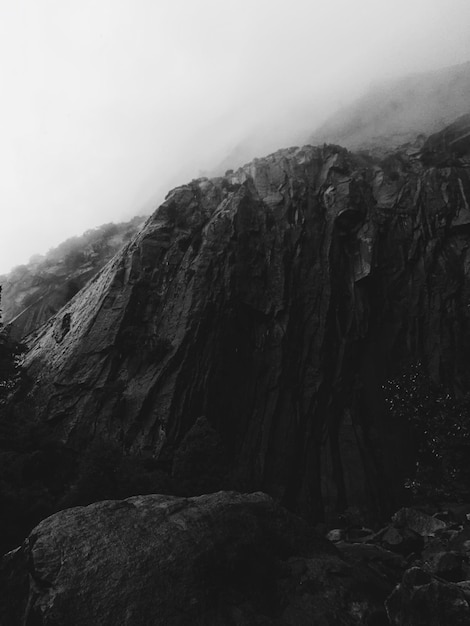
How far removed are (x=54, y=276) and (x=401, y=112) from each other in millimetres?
69080

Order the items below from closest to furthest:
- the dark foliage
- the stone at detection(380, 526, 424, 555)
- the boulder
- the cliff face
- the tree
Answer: the stone at detection(380, 526, 424, 555), the boulder, the dark foliage, the tree, the cliff face

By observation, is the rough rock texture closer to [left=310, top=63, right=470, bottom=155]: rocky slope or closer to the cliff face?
the cliff face

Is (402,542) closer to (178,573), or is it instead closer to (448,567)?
(448,567)

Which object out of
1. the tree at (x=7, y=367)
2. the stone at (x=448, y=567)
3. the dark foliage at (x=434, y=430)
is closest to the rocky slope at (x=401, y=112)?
the dark foliage at (x=434, y=430)

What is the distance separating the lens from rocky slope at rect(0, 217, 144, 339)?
58.2 m

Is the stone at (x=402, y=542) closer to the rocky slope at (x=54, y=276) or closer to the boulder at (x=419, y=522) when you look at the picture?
the boulder at (x=419, y=522)

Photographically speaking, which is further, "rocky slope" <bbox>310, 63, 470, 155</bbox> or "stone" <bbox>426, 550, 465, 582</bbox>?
"rocky slope" <bbox>310, 63, 470, 155</bbox>

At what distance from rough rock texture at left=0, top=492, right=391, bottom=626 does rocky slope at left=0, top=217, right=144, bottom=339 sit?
51592 mm

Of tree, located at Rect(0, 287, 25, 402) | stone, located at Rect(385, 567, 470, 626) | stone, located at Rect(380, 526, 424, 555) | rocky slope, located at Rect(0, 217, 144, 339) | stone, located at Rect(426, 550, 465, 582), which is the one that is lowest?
stone, located at Rect(380, 526, 424, 555)

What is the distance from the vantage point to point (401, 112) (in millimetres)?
78562

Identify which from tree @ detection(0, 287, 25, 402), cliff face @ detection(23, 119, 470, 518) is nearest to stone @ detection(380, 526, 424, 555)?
cliff face @ detection(23, 119, 470, 518)

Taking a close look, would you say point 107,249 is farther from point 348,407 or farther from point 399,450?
point 399,450

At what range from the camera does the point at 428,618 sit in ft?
26.7

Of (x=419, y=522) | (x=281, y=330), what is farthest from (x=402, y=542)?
(x=281, y=330)
